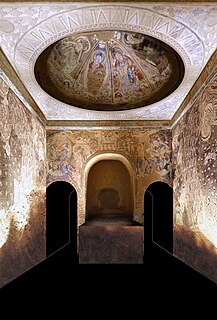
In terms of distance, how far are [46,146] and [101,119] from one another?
258 centimetres

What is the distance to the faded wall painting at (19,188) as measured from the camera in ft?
20.0

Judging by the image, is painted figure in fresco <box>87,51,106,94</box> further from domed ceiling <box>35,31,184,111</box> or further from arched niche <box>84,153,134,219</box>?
arched niche <box>84,153,134,219</box>

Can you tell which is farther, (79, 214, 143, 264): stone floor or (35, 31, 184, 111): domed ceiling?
(79, 214, 143, 264): stone floor

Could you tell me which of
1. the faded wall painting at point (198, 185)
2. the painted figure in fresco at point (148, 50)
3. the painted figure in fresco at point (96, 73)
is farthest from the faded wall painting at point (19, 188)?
the faded wall painting at point (198, 185)

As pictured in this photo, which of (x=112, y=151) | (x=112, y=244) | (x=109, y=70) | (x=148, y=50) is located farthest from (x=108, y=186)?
(x=148, y=50)

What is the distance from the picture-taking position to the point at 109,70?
844 centimetres

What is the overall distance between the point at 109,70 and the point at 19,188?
186 inches

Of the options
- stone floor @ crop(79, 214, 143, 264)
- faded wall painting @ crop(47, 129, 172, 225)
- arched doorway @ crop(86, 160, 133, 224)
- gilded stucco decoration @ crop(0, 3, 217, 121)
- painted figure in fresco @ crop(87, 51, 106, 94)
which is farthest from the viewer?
arched doorway @ crop(86, 160, 133, 224)

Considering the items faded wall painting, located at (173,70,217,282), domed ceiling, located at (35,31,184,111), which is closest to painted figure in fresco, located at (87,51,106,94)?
domed ceiling, located at (35,31,184,111)

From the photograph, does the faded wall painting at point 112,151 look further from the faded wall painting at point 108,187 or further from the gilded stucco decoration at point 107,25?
the gilded stucco decoration at point 107,25

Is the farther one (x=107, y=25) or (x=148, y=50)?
(x=148, y=50)

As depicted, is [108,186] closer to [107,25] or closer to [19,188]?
[19,188]

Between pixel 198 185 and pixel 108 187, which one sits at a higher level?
pixel 198 185

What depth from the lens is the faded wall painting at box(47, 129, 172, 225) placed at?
35.2 feet
